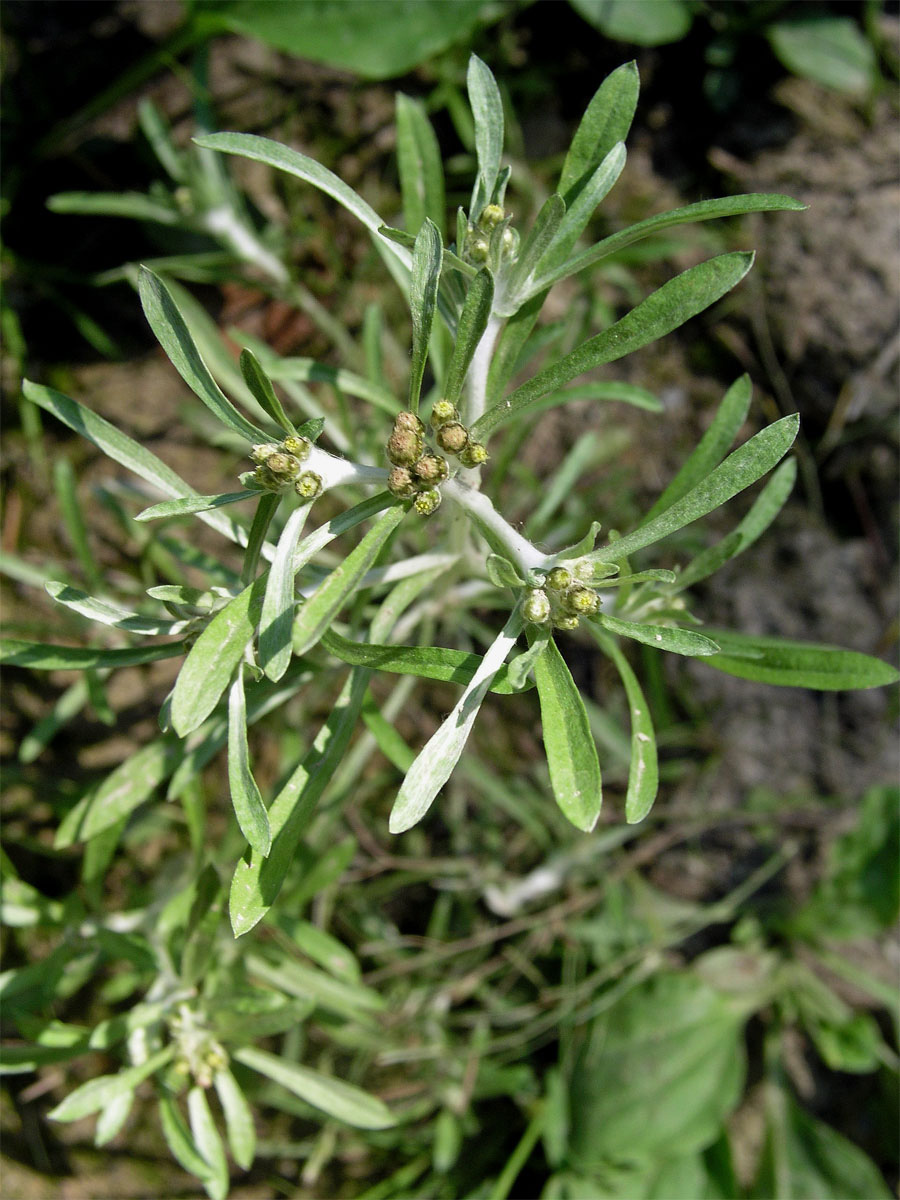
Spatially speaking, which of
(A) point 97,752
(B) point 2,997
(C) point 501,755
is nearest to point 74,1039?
(B) point 2,997

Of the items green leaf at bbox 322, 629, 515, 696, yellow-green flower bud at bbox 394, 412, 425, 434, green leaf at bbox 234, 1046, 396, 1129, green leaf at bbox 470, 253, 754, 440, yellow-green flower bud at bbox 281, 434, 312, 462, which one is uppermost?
green leaf at bbox 470, 253, 754, 440

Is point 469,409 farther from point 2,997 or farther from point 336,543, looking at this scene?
point 2,997

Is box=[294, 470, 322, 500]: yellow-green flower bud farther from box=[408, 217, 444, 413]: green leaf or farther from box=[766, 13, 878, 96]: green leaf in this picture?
box=[766, 13, 878, 96]: green leaf

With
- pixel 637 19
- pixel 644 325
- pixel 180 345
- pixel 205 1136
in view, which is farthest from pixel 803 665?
pixel 637 19

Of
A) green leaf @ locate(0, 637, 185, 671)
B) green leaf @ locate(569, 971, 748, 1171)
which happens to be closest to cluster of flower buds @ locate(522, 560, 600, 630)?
green leaf @ locate(0, 637, 185, 671)

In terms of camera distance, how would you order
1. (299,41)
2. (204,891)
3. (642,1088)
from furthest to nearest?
(642,1088), (299,41), (204,891)

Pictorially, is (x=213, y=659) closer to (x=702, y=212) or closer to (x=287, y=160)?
(x=287, y=160)

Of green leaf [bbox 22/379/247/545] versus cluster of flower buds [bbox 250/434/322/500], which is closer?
cluster of flower buds [bbox 250/434/322/500]
